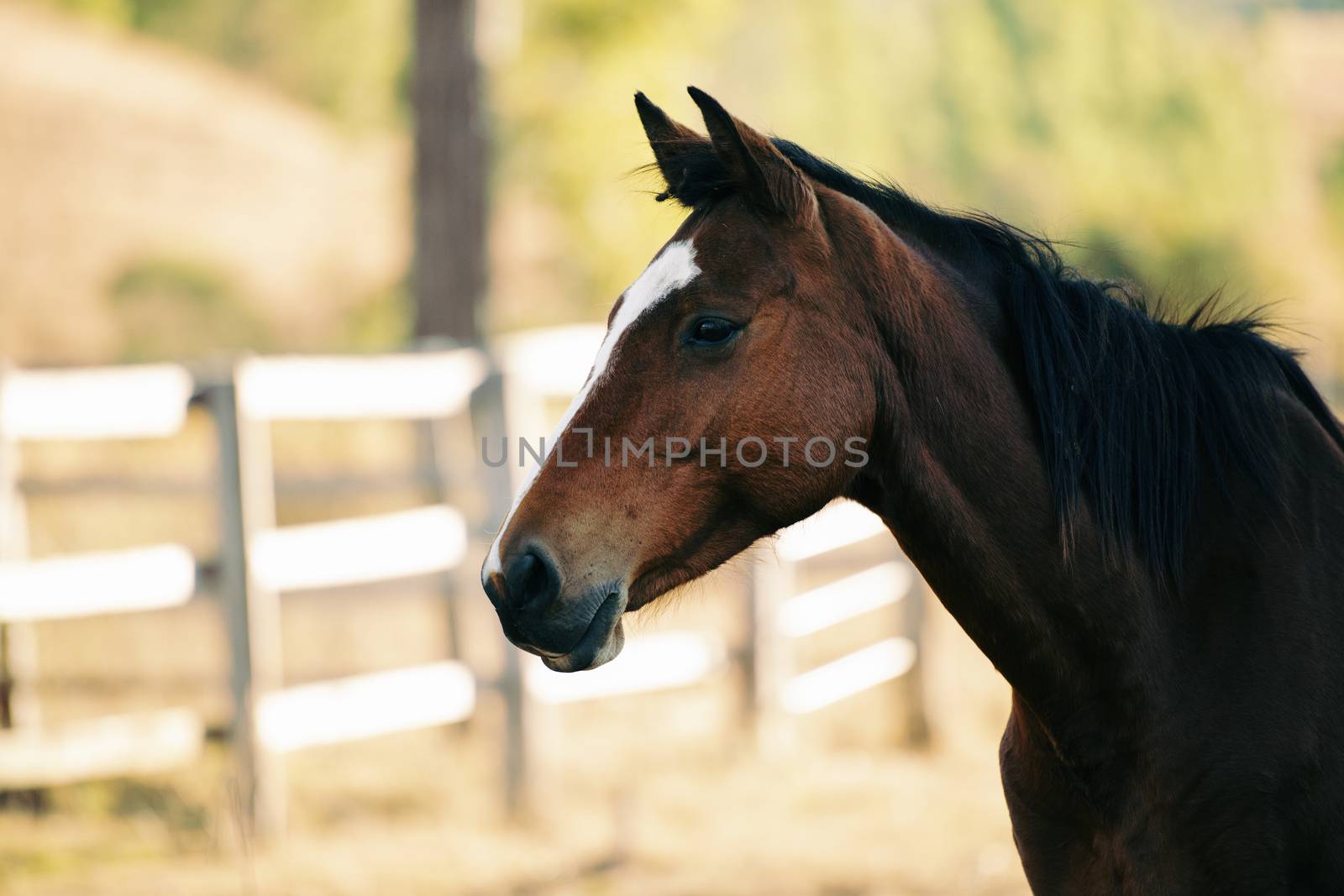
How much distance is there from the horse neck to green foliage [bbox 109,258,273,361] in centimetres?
2039

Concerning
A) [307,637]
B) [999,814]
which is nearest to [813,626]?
[999,814]

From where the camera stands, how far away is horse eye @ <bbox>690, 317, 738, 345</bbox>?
1.99 meters

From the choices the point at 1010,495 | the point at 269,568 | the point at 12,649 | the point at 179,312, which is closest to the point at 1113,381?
the point at 1010,495

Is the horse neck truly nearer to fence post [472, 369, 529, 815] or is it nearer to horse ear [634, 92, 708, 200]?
horse ear [634, 92, 708, 200]

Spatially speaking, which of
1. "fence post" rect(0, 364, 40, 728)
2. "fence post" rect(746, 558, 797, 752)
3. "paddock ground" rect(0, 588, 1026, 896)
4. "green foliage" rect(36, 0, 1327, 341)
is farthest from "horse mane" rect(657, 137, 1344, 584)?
"green foliage" rect(36, 0, 1327, 341)

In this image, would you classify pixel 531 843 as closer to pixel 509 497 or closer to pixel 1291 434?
pixel 509 497

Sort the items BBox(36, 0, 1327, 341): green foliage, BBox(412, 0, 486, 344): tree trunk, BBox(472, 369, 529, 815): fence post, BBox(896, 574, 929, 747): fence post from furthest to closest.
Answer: BBox(36, 0, 1327, 341): green foliage < BBox(412, 0, 486, 344): tree trunk < BBox(896, 574, 929, 747): fence post < BBox(472, 369, 529, 815): fence post

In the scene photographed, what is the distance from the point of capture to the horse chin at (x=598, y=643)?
194 cm

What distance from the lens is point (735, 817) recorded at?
18.8 feet

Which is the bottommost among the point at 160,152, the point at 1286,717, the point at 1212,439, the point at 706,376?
the point at 1286,717

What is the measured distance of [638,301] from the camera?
2.04 m

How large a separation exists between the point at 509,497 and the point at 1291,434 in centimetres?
394

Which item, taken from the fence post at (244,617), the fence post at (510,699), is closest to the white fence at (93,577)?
the fence post at (244,617)

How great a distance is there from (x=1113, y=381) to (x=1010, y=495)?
317 millimetres
